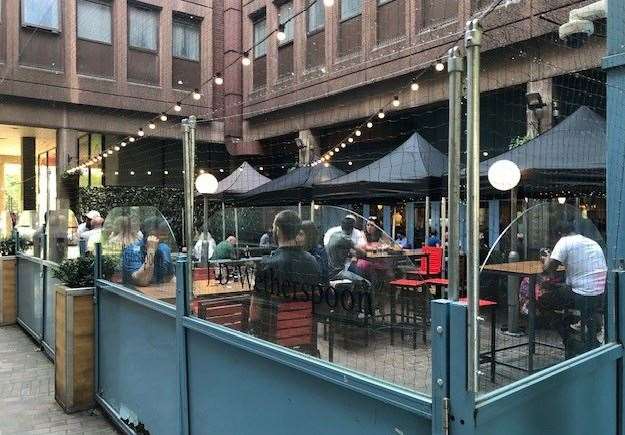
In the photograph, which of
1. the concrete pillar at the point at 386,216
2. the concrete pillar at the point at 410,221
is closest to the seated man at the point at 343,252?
the concrete pillar at the point at 410,221

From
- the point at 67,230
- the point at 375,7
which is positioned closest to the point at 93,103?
the point at 375,7

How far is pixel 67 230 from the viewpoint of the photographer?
696 centimetres

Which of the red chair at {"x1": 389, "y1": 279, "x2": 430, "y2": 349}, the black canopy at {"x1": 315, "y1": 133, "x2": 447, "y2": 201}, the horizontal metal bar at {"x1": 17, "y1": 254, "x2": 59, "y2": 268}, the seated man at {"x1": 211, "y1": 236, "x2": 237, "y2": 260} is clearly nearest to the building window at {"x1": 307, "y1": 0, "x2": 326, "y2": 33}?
the black canopy at {"x1": 315, "y1": 133, "x2": 447, "y2": 201}

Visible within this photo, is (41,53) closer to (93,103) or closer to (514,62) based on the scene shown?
(93,103)

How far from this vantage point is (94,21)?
1689cm

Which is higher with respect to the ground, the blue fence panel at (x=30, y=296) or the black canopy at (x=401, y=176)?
the black canopy at (x=401, y=176)

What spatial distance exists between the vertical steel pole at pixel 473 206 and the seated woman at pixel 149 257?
2570 mm

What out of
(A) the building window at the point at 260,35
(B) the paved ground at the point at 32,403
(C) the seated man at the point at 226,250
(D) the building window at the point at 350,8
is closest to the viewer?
(C) the seated man at the point at 226,250

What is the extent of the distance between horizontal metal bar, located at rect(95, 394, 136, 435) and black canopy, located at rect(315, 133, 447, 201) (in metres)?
4.83

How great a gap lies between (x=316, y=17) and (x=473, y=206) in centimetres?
1540

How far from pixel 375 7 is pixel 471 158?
515 inches

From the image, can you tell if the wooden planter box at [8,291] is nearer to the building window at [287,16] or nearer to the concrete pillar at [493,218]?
the concrete pillar at [493,218]

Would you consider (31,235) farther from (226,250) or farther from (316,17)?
(316,17)

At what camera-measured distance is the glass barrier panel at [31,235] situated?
8039 mm
